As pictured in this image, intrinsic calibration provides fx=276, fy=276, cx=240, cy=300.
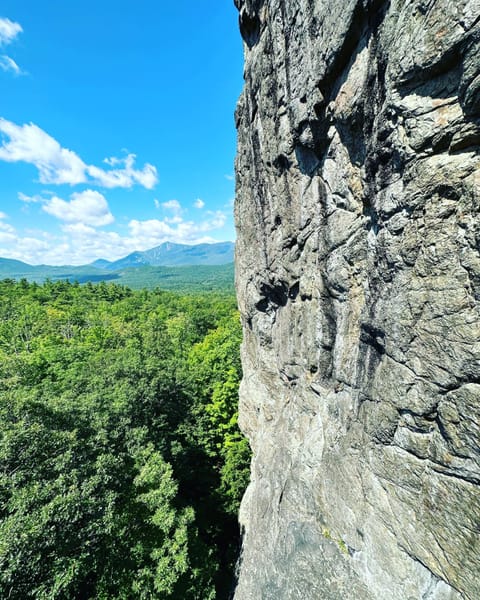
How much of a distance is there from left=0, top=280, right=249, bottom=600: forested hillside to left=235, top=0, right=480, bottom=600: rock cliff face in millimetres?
3599

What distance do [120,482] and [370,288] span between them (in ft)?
37.1

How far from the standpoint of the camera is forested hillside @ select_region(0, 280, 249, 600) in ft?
25.5

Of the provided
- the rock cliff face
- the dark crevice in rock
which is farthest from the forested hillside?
the dark crevice in rock

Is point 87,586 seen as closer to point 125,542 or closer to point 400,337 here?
point 125,542

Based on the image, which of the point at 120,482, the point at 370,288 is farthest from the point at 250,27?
the point at 120,482

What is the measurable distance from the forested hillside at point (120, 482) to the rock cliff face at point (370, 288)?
11.8 feet

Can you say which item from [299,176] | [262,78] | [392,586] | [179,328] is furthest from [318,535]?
[179,328]

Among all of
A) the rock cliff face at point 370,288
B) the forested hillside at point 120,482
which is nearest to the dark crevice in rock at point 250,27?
the rock cliff face at point 370,288

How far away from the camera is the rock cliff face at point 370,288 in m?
4.35

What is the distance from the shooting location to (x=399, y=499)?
18.7 feet

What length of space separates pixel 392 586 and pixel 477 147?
8561 mm

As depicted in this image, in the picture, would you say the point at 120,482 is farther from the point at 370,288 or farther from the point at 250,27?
the point at 250,27

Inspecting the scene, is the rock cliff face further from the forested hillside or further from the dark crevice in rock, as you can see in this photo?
the forested hillside

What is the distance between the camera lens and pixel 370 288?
6.28 metres
